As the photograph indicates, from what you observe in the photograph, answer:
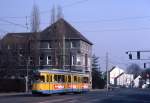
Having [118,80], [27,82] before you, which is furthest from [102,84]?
[118,80]

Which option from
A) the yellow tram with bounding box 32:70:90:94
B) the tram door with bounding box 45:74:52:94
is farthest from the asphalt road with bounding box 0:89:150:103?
the yellow tram with bounding box 32:70:90:94

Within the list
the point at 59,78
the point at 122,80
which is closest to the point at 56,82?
the point at 59,78

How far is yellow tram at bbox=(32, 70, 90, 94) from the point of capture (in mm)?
47531

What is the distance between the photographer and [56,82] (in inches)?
1957

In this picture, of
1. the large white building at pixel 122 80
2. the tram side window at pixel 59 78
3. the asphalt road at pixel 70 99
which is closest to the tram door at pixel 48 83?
the asphalt road at pixel 70 99

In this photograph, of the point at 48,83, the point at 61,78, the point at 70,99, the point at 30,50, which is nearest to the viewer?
the point at 70,99

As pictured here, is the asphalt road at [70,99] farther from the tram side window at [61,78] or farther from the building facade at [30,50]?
the building facade at [30,50]

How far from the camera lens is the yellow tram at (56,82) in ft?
156

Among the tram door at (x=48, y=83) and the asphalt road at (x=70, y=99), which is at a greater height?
the tram door at (x=48, y=83)

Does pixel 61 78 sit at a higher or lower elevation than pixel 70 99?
higher

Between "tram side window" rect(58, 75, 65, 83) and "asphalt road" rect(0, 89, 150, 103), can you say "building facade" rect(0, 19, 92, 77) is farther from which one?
"asphalt road" rect(0, 89, 150, 103)

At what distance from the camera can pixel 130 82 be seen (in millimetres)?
191750

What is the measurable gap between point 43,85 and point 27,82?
58.5ft

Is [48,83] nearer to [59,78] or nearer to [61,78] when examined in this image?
[59,78]
